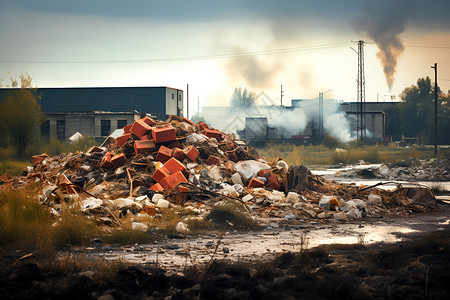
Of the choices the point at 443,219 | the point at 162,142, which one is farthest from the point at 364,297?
the point at 162,142

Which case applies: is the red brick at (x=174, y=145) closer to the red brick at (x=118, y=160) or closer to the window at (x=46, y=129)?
the red brick at (x=118, y=160)

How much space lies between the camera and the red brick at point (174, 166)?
11.5m

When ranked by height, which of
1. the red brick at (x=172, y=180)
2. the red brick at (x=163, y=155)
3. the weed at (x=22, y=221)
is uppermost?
the red brick at (x=163, y=155)

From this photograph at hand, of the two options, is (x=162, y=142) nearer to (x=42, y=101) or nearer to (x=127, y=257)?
(x=127, y=257)

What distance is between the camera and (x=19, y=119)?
25.5 metres

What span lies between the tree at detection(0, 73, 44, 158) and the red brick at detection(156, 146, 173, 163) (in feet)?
54.7

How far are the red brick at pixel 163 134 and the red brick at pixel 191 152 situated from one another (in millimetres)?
643

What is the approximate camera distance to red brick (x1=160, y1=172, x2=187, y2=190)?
35.2ft

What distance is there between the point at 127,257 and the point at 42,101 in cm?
4684

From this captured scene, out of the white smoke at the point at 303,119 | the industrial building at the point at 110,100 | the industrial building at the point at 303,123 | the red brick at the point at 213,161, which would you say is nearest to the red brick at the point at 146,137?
the red brick at the point at 213,161

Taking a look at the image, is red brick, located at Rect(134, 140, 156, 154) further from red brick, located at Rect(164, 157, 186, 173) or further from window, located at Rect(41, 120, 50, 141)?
window, located at Rect(41, 120, 50, 141)

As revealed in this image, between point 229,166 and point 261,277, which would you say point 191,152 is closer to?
point 229,166

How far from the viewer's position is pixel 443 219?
9555 mm

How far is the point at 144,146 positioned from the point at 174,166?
1.64m
